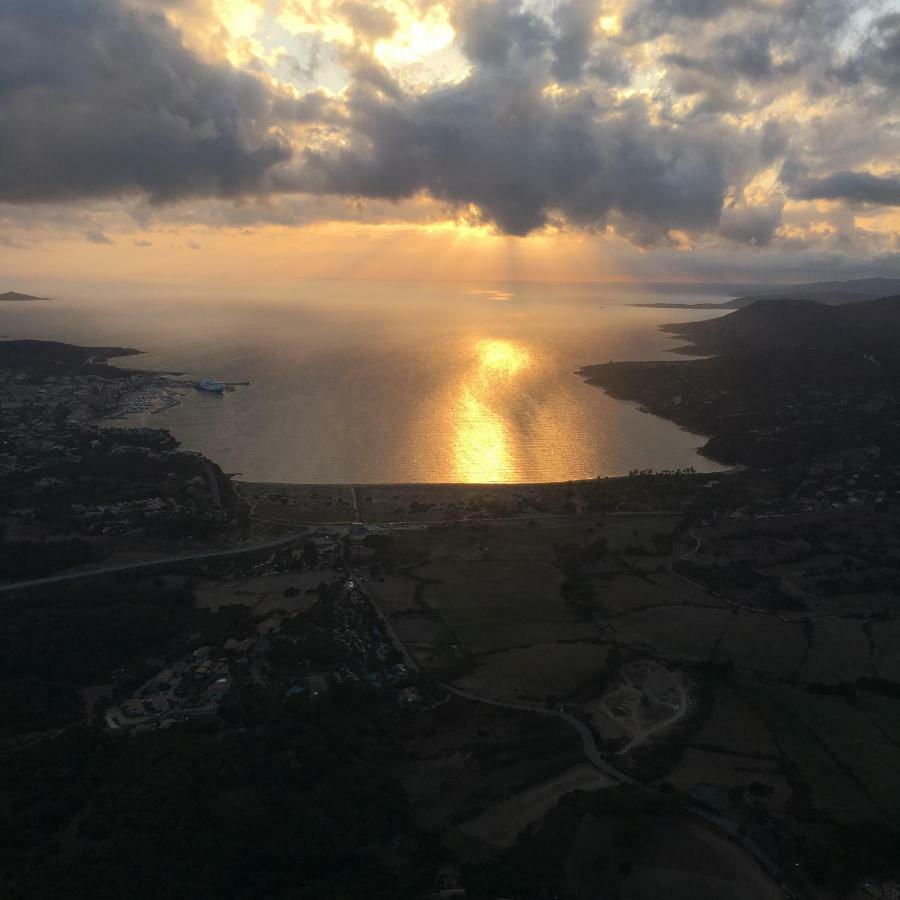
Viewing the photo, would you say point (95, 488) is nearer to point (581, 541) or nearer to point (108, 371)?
point (581, 541)

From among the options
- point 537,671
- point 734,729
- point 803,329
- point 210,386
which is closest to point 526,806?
point 537,671

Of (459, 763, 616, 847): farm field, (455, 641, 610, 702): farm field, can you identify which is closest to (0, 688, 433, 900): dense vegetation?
(459, 763, 616, 847): farm field

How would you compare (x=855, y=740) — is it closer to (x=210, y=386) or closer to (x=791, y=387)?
(x=791, y=387)

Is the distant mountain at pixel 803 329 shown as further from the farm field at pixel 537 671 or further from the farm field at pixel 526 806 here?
the farm field at pixel 526 806

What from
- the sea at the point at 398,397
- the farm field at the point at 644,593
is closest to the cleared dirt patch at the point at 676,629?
the farm field at the point at 644,593

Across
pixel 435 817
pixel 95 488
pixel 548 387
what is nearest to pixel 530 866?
pixel 435 817
